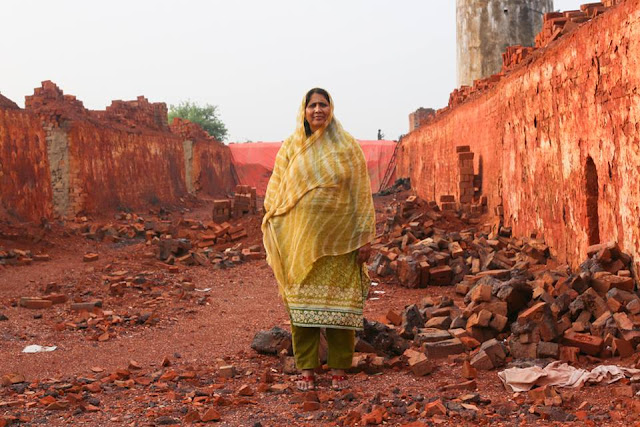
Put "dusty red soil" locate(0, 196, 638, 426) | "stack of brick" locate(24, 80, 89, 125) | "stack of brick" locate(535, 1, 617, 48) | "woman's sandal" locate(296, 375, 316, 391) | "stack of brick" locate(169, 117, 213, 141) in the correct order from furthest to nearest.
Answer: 1. "stack of brick" locate(169, 117, 213, 141)
2. "stack of brick" locate(24, 80, 89, 125)
3. "stack of brick" locate(535, 1, 617, 48)
4. "woman's sandal" locate(296, 375, 316, 391)
5. "dusty red soil" locate(0, 196, 638, 426)

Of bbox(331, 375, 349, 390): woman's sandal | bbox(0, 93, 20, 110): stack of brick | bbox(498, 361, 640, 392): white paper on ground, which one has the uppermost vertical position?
bbox(0, 93, 20, 110): stack of brick

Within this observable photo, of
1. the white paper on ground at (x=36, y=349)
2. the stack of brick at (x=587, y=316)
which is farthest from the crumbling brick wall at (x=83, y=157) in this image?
the stack of brick at (x=587, y=316)

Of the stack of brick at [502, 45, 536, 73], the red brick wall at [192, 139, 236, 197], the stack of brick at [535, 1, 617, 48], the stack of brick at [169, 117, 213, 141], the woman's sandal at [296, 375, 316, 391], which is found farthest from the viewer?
the red brick wall at [192, 139, 236, 197]

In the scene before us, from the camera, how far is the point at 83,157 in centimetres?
1580

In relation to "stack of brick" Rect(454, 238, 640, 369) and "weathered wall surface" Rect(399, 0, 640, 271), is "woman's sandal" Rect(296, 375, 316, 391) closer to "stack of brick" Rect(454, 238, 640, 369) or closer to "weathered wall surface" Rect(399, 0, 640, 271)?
"stack of brick" Rect(454, 238, 640, 369)

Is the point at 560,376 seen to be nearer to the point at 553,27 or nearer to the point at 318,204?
the point at 318,204

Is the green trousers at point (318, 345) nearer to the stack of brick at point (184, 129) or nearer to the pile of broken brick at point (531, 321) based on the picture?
the pile of broken brick at point (531, 321)

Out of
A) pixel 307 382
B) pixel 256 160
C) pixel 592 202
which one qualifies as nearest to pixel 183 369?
pixel 307 382

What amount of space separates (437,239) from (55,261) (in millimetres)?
6225

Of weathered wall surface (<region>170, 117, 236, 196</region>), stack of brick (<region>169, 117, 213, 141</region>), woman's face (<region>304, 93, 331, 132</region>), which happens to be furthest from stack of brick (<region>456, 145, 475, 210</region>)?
stack of brick (<region>169, 117, 213, 141</region>)

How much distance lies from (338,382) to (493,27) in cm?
1666

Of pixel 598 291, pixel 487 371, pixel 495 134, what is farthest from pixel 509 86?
pixel 487 371

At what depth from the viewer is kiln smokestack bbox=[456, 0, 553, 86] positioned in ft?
61.2

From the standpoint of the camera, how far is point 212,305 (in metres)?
7.47
